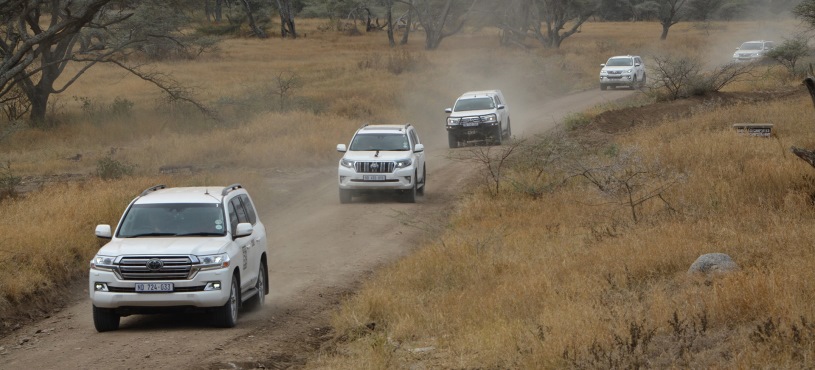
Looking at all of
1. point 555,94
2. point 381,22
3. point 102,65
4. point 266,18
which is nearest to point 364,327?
point 555,94

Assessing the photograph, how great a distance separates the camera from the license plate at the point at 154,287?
10.9 meters

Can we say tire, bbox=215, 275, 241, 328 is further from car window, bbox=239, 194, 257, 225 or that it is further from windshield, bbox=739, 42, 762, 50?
windshield, bbox=739, 42, 762, 50

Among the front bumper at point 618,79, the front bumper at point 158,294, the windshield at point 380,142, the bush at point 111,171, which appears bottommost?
the front bumper at point 618,79

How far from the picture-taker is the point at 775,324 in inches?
296

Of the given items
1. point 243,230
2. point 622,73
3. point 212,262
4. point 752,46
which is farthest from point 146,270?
point 752,46

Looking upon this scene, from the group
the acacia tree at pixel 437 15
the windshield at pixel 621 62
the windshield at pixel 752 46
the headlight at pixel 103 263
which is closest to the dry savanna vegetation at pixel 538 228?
the headlight at pixel 103 263

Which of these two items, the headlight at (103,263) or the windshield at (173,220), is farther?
the windshield at (173,220)

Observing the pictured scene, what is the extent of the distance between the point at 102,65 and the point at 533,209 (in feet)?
153

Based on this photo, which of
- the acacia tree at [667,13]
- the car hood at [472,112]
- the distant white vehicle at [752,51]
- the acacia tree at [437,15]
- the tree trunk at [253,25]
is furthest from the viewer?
the tree trunk at [253,25]

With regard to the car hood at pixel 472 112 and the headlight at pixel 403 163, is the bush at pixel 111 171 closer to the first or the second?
the headlight at pixel 403 163

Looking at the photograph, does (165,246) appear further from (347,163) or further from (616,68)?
(616,68)

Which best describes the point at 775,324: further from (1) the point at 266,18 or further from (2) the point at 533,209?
(1) the point at 266,18

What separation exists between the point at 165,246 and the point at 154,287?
55 cm

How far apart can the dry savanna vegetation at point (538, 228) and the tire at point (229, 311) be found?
1.25 m
